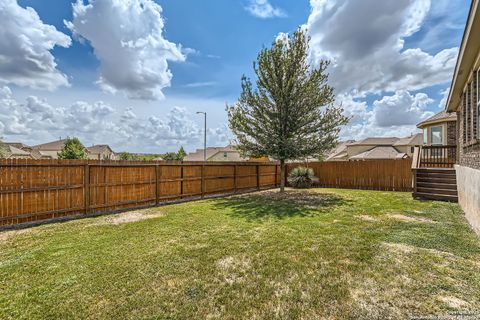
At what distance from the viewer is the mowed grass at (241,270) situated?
2.60m

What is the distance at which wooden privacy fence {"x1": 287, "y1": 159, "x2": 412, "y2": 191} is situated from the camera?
13219 mm

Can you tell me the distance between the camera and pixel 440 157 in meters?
13.4

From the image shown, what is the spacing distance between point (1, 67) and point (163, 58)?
7.41 m

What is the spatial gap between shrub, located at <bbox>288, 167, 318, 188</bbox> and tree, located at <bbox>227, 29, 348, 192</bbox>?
13.8 ft

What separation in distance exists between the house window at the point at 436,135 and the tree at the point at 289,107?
7810 millimetres

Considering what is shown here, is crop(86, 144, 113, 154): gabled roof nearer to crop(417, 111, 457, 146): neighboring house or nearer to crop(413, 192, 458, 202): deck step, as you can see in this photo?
crop(417, 111, 457, 146): neighboring house

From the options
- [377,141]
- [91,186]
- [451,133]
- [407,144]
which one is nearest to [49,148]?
[91,186]

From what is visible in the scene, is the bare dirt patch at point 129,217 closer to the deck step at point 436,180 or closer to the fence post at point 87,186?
the fence post at point 87,186

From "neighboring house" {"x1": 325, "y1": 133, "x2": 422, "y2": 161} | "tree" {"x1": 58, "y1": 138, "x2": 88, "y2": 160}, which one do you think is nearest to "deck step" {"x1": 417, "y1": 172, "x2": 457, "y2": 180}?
"neighboring house" {"x1": 325, "y1": 133, "x2": 422, "y2": 161}

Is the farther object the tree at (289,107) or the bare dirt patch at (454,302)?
the tree at (289,107)

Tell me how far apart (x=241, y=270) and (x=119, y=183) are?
6.37 meters

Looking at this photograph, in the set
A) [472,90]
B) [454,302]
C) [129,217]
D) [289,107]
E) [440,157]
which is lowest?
[129,217]

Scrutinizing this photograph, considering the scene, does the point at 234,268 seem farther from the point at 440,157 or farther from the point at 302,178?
the point at 440,157

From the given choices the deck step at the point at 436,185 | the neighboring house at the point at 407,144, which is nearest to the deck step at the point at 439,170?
the deck step at the point at 436,185
